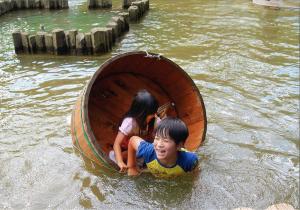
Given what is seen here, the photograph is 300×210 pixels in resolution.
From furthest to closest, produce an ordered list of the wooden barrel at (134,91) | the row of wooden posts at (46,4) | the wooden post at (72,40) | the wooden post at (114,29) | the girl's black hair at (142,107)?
the row of wooden posts at (46,4)
the wooden post at (114,29)
the wooden post at (72,40)
the wooden barrel at (134,91)
the girl's black hair at (142,107)

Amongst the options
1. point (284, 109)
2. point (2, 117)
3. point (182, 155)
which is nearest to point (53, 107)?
point (2, 117)

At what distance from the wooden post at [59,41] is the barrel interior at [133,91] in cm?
331

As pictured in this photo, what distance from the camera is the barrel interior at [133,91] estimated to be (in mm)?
5258

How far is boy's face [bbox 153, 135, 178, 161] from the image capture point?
3.96 meters

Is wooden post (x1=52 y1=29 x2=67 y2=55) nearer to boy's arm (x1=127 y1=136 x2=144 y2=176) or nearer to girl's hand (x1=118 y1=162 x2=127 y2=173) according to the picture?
boy's arm (x1=127 y1=136 x2=144 y2=176)

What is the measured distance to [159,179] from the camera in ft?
14.4

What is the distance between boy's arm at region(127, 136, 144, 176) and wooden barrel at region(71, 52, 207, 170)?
1.80ft

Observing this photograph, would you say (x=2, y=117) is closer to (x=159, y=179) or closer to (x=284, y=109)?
(x=159, y=179)

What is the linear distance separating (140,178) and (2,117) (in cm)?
271

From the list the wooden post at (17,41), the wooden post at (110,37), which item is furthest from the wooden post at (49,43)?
the wooden post at (110,37)

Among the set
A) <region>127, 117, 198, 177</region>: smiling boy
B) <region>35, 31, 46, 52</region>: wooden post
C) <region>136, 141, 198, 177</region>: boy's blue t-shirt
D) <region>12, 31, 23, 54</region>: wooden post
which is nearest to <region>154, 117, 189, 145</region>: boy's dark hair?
<region>127, 117, 198, 177</region>: smiling boy

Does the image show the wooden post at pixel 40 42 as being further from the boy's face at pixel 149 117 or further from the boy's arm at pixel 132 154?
the boy's arm at pixel 132 154

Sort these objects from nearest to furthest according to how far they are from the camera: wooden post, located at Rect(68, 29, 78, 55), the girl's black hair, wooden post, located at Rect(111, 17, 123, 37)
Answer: the girl's black hair < wooden post, located at Rect(68, 29, 78, 55) < wooden post, located at Rect(111, 17, 123, 37)

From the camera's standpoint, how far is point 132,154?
440 cm
